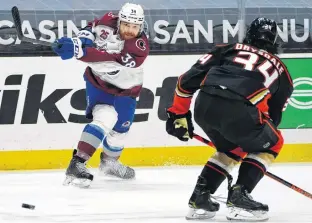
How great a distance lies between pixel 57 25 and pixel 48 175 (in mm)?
1147

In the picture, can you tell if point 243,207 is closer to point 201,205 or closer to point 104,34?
point 201,205

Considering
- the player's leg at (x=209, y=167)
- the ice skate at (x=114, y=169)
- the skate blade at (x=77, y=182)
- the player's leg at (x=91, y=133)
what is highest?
the player's leg at (x=209, y=167)

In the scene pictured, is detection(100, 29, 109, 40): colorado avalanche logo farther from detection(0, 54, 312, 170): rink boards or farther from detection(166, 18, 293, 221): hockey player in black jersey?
detection(166, 18, 293, 221): hockey player in black jersey

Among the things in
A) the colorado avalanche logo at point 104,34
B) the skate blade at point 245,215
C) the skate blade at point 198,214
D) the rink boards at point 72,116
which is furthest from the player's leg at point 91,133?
the skate blade at point 245,215

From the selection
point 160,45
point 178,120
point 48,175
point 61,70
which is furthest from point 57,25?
point 178,120

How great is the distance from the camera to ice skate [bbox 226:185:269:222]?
3.31 m

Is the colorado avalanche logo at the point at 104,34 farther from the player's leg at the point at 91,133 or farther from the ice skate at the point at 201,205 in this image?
the ice skate at the point at 201,205

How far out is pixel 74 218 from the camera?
138 inches

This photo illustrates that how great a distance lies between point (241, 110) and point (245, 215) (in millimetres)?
403

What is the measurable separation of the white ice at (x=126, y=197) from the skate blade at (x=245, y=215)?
0.21 feet

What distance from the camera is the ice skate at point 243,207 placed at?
130 inches

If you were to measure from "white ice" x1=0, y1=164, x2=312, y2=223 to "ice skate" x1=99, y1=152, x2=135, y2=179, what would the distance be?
0.24ft

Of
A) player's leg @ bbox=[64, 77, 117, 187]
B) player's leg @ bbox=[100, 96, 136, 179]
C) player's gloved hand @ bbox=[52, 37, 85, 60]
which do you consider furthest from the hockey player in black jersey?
player's leg @ bbox=[100, 96, 136, 179]

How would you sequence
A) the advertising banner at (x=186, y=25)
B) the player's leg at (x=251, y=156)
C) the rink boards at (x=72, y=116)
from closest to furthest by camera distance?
1. the player's leg at (x=251, y=156)
2. the rink boards at (x=72, y=116)
3. the advertising banner at (x=186, y=25)
